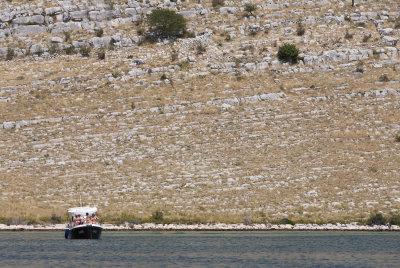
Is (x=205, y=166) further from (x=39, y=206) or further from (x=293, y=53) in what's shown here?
(x=293, y=53)

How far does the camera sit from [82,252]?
3903cm

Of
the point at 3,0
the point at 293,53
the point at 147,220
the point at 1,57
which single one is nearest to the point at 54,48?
the point at 1,57

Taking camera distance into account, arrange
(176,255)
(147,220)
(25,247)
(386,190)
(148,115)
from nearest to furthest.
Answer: (176,255) → (25,247) → (147,220) → (386,190) → (148,115)

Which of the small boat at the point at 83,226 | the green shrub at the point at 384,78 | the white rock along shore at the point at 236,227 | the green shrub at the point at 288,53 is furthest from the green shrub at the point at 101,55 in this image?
the small boat at the point at 83,226

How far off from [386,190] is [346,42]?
2634 cm

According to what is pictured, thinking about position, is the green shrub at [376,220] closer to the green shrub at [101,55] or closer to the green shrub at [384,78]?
the green shrub at [384,78]

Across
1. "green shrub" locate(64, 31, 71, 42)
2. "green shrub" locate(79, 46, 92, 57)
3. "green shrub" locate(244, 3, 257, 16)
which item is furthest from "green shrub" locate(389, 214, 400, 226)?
"green shrub" locate(64, 31, 71, 42)

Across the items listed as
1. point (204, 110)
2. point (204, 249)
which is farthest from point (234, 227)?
point (204, 110)

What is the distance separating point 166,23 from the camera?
78250mm

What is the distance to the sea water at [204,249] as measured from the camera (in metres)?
34.6

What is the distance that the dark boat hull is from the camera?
149ft

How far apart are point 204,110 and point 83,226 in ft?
77.1

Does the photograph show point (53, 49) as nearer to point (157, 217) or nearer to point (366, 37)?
point (157, 217)

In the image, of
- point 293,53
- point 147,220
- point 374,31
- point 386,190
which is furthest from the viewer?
Answer: point 374,31
